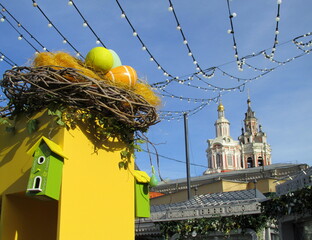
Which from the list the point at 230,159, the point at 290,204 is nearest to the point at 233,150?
the point at 230,159

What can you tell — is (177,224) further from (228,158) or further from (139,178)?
(228,158)

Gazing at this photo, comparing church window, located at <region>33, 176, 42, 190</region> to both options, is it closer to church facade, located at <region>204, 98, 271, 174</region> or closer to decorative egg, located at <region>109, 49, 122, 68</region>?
decorative egg, located at <region>109, 49, 122, 68</region>

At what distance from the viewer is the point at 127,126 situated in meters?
6.59

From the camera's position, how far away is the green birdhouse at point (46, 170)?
5221 millimetres

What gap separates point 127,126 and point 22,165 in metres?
1.74

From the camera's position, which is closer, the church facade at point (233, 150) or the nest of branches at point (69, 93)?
the nest of branches at point (69, 93)

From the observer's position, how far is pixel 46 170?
208 inches

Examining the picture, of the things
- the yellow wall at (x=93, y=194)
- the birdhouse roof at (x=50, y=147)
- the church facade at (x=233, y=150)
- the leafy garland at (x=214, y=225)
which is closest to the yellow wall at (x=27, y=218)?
the birdhouse roof at (x=50, y=147)

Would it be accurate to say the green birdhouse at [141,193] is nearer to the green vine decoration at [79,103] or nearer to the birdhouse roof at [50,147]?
the green vine decoration at [79,103]

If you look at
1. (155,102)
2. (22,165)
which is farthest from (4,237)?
(155,102)

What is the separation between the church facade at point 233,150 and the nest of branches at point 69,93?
69.9 meters

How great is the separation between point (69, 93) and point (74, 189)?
4.48 feet

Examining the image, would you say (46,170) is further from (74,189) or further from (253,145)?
(253,145)

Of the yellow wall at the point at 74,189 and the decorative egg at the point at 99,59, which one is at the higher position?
the decorative egg at the point at 99,59
